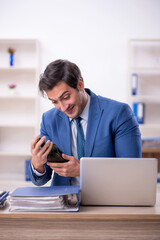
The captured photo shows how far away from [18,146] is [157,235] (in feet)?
10.7

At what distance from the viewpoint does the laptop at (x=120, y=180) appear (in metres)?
1.25

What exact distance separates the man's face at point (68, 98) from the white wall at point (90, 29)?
244 cm

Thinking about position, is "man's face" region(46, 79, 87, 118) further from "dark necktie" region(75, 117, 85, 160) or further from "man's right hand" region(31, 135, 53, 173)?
"man's right hand" region(31, 135, 53, 173)

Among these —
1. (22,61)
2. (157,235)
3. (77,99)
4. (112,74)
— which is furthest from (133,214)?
(22,61)

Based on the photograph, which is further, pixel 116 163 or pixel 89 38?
pixel 89 38

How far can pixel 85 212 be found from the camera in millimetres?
1212

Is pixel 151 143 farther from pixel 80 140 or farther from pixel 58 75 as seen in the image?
pixel 58 75

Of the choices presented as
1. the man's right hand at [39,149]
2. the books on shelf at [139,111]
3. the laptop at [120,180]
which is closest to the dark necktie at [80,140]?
the man's right hand at [39,149]

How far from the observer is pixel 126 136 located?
1.65 meters

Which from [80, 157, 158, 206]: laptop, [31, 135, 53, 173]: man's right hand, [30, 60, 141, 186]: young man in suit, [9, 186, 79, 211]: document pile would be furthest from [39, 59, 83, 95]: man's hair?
[9, 186, 79, 211]: document pile

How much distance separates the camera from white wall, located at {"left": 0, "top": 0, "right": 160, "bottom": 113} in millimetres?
4043

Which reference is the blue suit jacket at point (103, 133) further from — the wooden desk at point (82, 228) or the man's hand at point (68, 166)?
the wooden desk at point (82, 228)

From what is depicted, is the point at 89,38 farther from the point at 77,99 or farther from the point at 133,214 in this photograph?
the point at 133,214

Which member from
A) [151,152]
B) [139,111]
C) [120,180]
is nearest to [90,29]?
[139,111]
